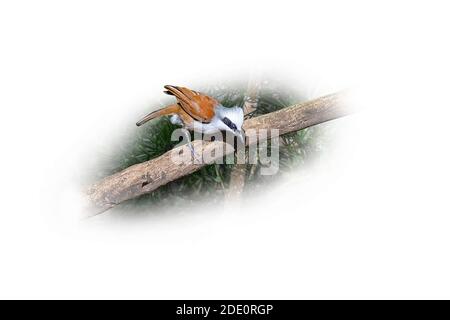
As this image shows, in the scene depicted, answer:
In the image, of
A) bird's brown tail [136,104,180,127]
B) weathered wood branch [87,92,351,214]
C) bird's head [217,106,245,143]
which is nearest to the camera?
bird's head [217,106,245,143]

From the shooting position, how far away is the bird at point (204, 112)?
12.8ft

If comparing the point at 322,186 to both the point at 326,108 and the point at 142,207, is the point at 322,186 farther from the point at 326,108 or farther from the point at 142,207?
the point at 142,207

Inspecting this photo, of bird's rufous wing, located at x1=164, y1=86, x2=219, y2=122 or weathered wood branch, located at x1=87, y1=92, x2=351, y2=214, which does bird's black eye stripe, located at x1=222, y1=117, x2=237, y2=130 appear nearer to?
bird's rufous wing, located at x1=164, y1=86, x2=219, y2=122

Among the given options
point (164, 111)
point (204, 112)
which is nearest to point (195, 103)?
point (204, 112)

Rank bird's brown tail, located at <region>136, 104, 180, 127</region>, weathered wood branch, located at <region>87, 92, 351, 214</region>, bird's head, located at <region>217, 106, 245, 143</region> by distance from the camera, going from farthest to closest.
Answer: weathered wood branch, located at <region>87, 92, 351, 214</region>
bird's brown tail, located at <region>136, 104, 180, 127</region>
bird's head, located at <region>217, 106, 245, 143</region>

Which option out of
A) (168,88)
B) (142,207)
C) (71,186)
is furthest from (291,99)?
(71,186)

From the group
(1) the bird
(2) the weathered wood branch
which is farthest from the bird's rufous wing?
(2) the weathered wood branch

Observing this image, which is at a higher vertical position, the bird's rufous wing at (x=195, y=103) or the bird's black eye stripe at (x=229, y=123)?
the bird's rufous wing at (x=195, y=103)

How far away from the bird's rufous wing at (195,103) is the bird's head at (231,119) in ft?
0.21

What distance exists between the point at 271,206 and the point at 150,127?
3.47 feet

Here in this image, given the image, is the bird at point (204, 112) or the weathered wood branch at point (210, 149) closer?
the bird at point (204, 112)

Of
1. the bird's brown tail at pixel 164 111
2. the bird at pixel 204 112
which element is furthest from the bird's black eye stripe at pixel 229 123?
the bird's brown tail at pixel 164 111

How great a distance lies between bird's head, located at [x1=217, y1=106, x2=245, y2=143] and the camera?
388 centimetres

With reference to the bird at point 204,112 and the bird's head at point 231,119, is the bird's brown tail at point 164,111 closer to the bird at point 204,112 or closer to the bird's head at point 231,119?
the bird at point 204,112
